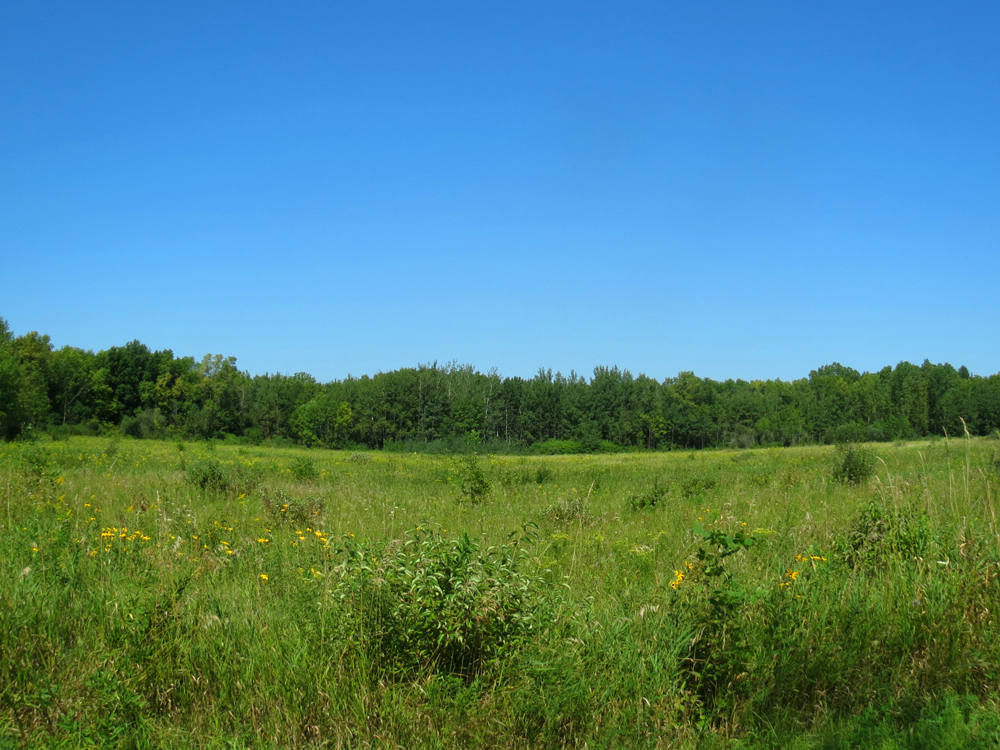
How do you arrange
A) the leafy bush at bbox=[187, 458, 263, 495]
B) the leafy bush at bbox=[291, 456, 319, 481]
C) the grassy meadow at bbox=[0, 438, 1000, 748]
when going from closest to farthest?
1. the grassy meadow at bbox=[0, 438, 1000, 748]
2. the leafy bush at bbox=[187, 458, 263, 495]
3. the leafy bush at bbox=[291, 456, 319, 481]

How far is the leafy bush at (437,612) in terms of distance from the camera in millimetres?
3242

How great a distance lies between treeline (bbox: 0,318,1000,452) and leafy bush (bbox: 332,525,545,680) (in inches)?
A: 2127

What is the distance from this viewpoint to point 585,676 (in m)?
3.16

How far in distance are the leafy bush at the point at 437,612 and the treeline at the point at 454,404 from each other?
5401 cm

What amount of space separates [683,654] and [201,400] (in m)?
84.2

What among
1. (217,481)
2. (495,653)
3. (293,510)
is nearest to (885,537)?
(495,653)

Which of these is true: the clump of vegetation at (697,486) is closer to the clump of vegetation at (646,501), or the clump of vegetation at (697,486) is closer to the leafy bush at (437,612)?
the clump of vegetation at (646,501)

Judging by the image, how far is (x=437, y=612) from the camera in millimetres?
3281

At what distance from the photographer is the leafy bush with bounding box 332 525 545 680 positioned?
324 cm

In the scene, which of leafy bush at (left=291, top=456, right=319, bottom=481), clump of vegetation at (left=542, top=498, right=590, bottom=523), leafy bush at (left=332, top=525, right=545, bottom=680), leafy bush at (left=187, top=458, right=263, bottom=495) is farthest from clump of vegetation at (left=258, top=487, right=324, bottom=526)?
leafy bush at (left=291, top=456, right=319, bottom=481)

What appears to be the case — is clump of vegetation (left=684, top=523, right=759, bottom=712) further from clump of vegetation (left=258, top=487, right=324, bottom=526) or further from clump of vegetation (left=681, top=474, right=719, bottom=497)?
clump of vegetation (left=681, top=474, right=719, bottom=497)

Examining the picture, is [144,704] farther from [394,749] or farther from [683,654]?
[683,654]

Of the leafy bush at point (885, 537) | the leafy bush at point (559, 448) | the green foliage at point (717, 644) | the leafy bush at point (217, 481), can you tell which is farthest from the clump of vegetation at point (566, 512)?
the leafy bush at point (559, 448)

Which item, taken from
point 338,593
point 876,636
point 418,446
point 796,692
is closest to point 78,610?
point 338,593
